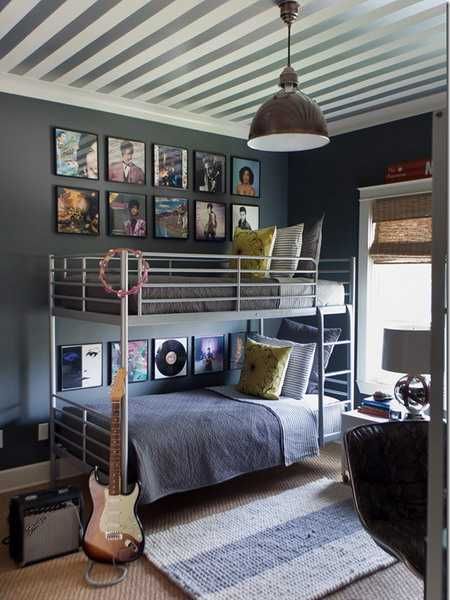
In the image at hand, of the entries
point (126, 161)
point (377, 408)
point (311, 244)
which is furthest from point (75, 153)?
point (377, 408)

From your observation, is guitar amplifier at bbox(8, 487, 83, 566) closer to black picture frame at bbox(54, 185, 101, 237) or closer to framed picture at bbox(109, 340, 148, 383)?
framed picture at bbox(109, 340, 148, 383)

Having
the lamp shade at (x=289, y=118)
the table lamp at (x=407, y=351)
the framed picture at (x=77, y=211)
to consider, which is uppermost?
the lamp shade at (x=289, y=118)

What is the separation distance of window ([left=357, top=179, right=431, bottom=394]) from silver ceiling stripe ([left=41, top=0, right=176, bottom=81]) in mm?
2148

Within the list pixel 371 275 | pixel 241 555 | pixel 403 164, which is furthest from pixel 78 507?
pixel 403 164

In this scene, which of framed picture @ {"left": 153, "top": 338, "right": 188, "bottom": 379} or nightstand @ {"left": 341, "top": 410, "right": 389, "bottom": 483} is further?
framed picture @ {"left": 153, "top": 338, "right": 188, "bottom": 379}

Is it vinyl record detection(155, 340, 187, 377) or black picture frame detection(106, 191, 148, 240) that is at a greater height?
black picture frame detection(106, 191, 148, 240)

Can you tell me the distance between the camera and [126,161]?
3893 mm

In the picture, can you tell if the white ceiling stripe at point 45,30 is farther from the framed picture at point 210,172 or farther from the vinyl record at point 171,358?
the vinyl record at point 171,358

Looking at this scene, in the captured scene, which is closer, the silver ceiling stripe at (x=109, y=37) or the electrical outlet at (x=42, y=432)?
the silver ceiling stripe at (x=109, y=37)

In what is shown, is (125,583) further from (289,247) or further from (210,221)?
(210,221)

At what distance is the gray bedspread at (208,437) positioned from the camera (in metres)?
2.88

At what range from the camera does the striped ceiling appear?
248 centimetres

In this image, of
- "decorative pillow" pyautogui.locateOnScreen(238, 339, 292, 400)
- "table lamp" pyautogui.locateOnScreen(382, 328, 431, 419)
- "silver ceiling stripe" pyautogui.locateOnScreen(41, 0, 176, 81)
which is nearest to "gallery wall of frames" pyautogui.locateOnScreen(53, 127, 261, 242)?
"silver ceiling stripe" pyautogui.locateOnScreen(41, 0, 176, 81)

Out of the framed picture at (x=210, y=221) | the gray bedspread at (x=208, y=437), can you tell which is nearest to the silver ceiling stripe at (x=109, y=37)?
the framed picture at (x=210, y=221)
